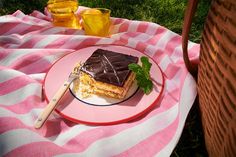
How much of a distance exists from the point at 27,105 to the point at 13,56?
12.1 inches

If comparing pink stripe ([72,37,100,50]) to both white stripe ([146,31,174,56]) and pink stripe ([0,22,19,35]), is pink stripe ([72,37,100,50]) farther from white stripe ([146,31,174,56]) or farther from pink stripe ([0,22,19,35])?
pink stripe ([0,22,19,35])

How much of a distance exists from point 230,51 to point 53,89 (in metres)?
0.62

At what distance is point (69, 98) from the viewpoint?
0.96 meters

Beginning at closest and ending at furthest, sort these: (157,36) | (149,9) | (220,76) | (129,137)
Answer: (220,76) < (129,137) < (157,36) < (149,9)

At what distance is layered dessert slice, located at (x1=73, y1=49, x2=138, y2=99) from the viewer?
944 millimetres

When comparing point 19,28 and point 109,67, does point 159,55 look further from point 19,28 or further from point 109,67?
point 19,28

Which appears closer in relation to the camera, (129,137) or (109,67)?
(129,137)

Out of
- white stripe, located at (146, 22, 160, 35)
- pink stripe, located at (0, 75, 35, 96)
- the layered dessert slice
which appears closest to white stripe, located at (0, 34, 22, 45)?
pink stripe, located at (0, 75, 35, 96)

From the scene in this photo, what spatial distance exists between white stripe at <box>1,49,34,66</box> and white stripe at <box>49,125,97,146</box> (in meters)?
0.44

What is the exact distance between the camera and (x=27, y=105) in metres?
0.97

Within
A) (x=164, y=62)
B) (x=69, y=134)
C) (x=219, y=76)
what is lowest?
(x=69, y=134)

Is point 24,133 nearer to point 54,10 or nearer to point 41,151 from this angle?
point 41,151

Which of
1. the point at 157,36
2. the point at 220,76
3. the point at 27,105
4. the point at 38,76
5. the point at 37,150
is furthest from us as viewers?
the point at 157,36

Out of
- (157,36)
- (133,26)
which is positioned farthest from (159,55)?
(133,26)
